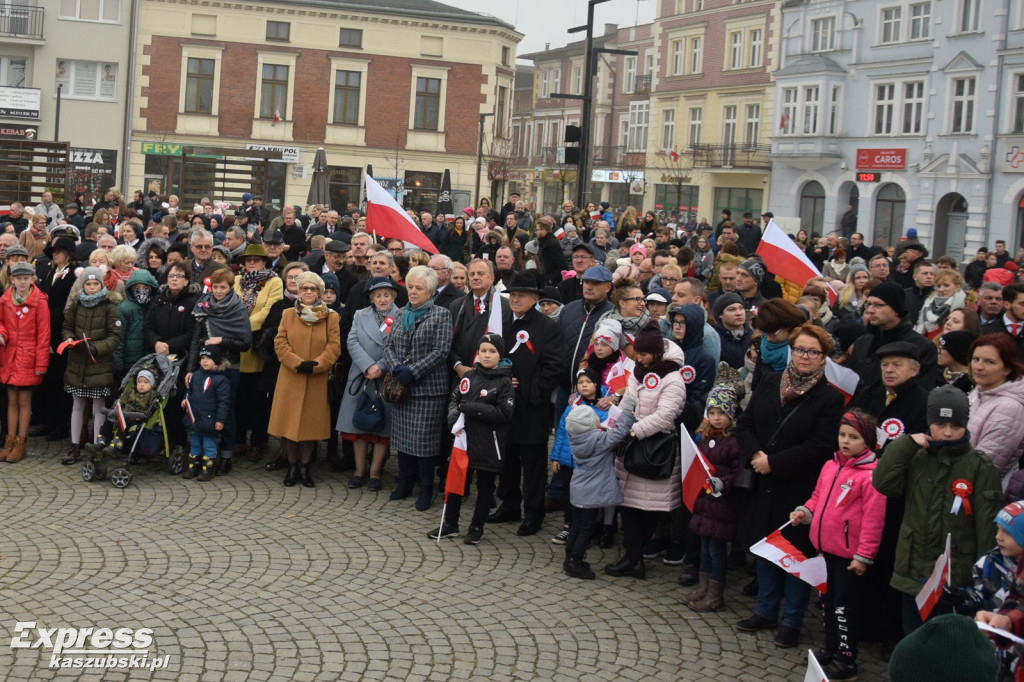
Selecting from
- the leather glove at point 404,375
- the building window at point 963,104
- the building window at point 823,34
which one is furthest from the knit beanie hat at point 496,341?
the building window at point 823,34

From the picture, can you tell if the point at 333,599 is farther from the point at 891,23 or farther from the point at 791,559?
the point at 891,23

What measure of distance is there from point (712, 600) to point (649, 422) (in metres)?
1.26

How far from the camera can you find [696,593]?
297 inches

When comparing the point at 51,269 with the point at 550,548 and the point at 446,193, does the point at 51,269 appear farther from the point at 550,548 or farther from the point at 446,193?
the point at 446,193

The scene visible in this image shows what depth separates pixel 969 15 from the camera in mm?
39719

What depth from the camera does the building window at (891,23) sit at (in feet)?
142

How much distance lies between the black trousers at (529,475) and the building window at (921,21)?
123 feet

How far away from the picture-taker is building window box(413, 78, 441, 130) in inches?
1903

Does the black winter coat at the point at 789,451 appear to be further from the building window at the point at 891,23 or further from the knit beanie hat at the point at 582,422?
the building window at the point at 891,23

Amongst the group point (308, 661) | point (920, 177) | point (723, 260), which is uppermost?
point (920, 177)

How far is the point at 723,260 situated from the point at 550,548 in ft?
12.4

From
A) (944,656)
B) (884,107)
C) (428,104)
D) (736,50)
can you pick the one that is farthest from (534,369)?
(736,50)

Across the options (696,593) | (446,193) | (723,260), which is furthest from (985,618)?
(446,193)

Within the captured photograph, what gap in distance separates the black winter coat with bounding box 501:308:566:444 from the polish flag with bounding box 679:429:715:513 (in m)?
1.77
